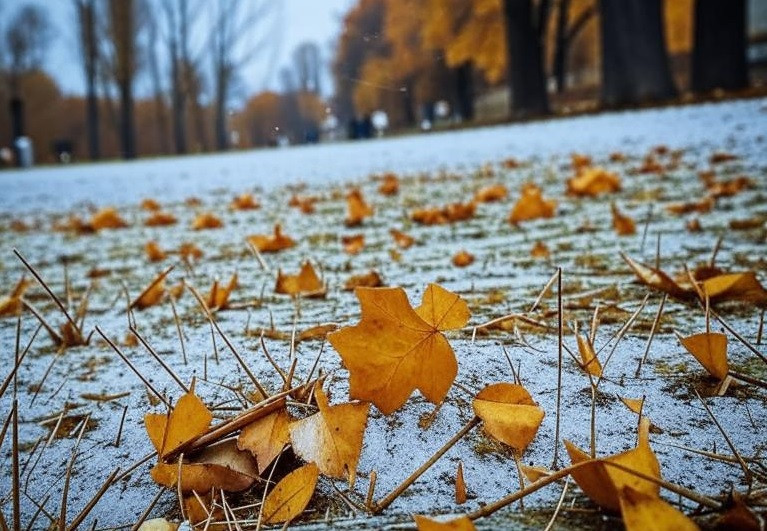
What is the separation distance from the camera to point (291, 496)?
0.58m

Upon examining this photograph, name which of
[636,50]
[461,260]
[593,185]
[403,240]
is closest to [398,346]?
[461,260]

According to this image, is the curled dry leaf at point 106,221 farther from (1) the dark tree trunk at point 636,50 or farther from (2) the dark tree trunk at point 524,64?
(2) the dark tree trunk at point 524,64

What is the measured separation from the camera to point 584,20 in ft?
81.7

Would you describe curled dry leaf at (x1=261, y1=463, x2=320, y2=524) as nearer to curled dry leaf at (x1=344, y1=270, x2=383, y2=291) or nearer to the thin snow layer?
curled dry leaf at (x1=344, y1=270, x2=383, y2=291)

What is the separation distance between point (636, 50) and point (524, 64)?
4.25m

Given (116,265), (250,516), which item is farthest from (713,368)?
(116,265)

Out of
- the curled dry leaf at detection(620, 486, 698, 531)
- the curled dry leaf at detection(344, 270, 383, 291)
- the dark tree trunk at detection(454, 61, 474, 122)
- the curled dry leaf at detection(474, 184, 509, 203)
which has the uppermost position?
the dark tree trunk at detection(454, 61, 474, 122)

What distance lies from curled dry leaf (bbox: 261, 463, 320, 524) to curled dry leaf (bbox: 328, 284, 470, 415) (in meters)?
0.12

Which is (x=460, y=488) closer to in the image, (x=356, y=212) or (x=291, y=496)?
(x=291, y=496)

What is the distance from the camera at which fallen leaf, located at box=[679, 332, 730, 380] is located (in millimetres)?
750

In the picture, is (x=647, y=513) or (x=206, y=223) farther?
(x=206, y=223)

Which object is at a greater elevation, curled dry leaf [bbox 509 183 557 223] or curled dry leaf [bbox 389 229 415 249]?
curled dry leaf [bbox 509 183 557 223]

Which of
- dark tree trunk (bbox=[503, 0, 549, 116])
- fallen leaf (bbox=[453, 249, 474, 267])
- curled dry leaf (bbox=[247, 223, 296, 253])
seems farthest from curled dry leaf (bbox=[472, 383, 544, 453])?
dark tree trunk (bbox=[503, 0, 549, 116])

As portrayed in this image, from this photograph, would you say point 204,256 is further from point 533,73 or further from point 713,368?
point 533,73
